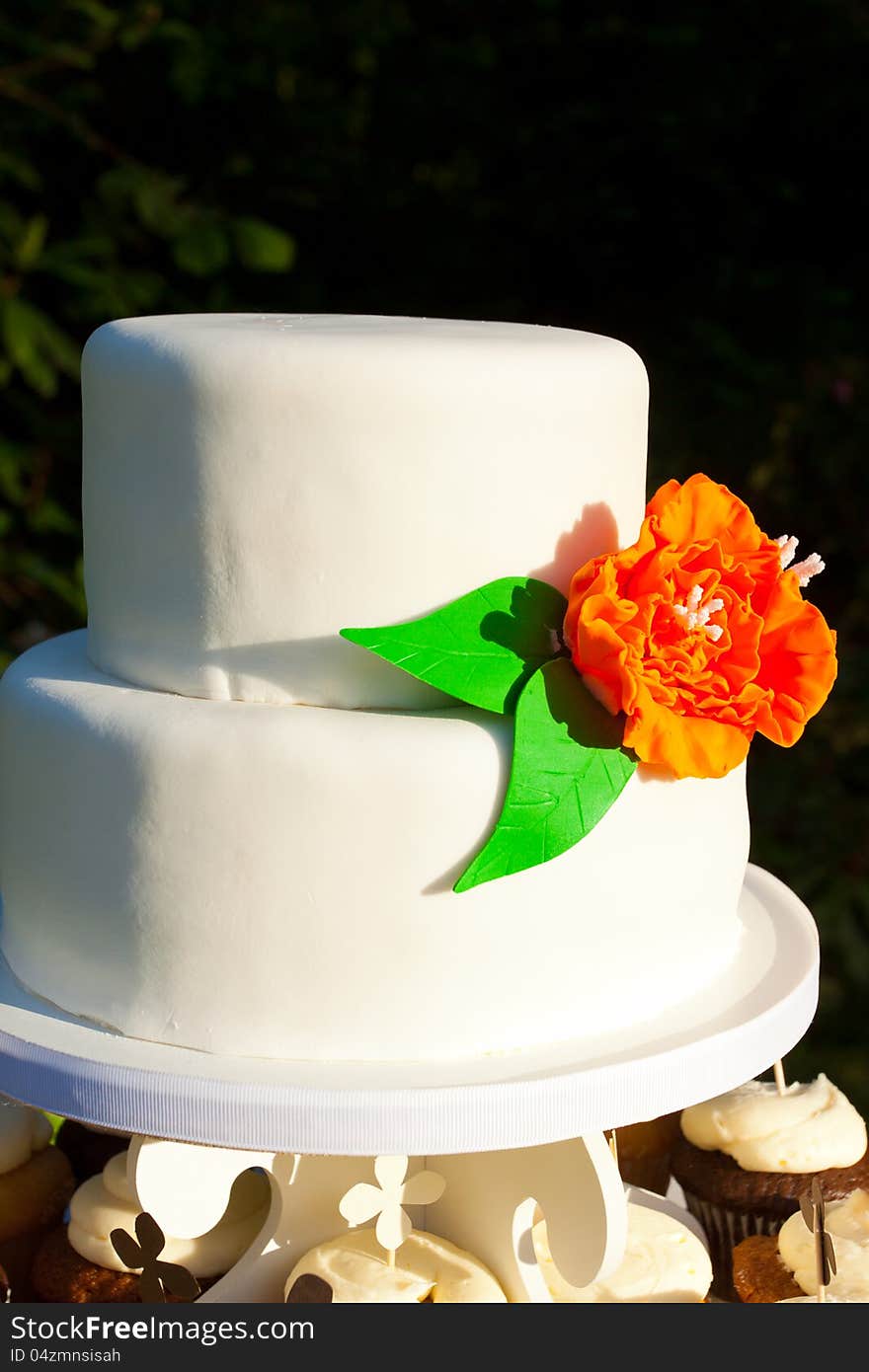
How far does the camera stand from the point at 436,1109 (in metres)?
1.47

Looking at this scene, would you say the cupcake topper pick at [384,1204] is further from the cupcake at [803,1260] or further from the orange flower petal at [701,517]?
the orange flower petal at [701,517]

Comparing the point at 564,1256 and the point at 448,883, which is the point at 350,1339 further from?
the point at 448,883

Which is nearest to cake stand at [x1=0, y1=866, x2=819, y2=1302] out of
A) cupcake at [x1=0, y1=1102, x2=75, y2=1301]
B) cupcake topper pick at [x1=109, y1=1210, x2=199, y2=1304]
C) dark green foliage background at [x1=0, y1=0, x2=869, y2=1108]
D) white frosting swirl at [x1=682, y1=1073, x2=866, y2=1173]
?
cupcake topper pick at [x1=109, y1=1210, x2=199, y2=1304]

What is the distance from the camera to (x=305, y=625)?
1591 millimetres

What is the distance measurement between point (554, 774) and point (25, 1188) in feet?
3.16

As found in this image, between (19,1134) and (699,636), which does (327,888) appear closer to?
(699,636)

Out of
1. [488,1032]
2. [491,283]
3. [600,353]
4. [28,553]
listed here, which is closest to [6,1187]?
[488,1032]

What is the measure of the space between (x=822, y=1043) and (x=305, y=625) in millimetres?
2909

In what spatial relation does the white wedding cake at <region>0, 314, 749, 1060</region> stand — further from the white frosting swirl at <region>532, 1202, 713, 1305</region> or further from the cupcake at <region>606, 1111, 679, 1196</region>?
the cupcake at <region>606, 1111, 679, 1196</region>

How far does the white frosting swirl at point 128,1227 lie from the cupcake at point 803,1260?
59 centimetres

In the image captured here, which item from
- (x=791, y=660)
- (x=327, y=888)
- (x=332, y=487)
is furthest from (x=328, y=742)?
(x=791, y=660)

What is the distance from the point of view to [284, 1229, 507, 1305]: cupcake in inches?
66.9

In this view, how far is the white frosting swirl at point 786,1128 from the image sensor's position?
2029 millimetres

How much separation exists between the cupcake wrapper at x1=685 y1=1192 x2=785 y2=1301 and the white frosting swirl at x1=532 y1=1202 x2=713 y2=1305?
0.14 m
